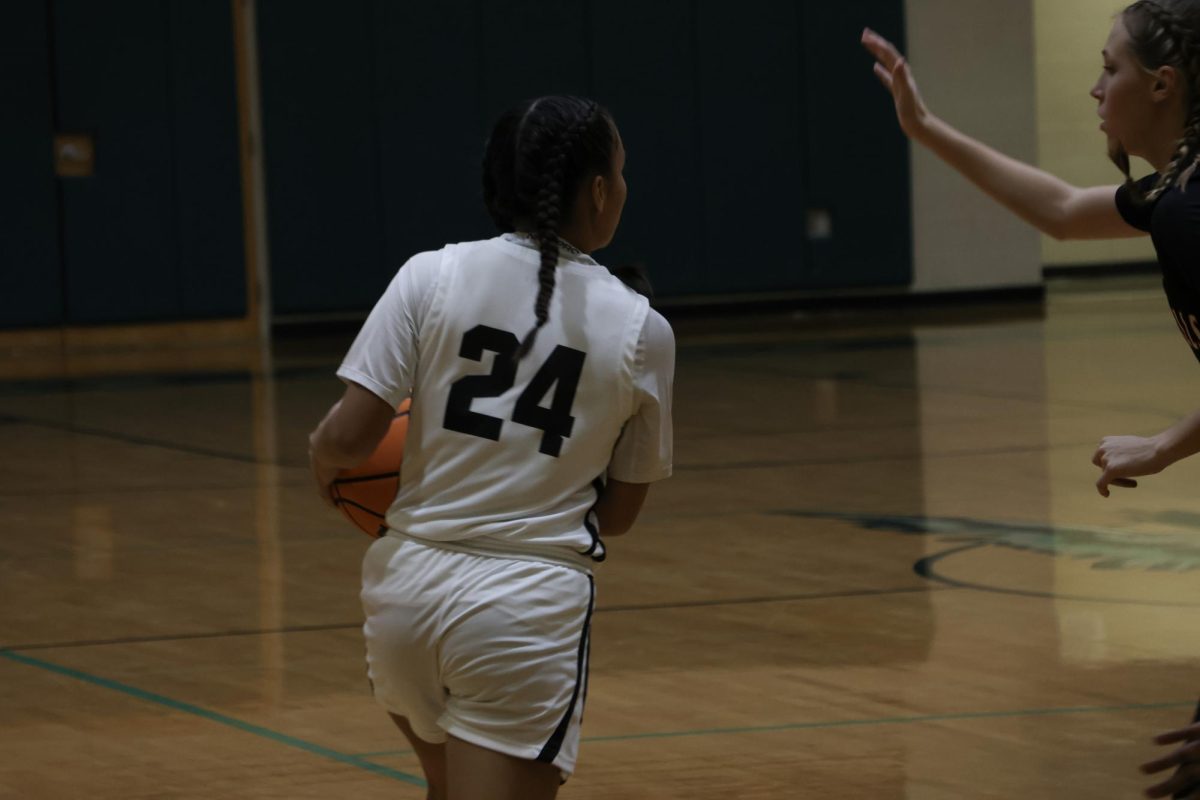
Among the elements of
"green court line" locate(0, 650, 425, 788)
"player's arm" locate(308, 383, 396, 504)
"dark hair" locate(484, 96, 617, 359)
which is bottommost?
"green court line" locate(0, 650, 425, 788)

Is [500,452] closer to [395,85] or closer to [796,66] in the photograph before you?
[395,85]

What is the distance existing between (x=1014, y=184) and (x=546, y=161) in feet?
2.57

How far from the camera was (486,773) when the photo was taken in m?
2.36

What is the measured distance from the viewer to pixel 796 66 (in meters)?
15.5

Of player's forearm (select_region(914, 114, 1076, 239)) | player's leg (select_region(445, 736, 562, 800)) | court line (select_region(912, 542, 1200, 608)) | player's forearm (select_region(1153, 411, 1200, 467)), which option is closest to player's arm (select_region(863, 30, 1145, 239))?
player's forearm (select_region(914, 114, 1076, 239))

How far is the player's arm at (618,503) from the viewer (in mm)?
2521

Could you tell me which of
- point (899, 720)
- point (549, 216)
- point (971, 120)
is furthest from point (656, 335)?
point (971, 120)

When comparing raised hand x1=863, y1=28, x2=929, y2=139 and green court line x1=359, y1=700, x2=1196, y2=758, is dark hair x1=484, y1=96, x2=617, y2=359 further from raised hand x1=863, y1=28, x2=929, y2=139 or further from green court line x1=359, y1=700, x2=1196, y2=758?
green court line x1=359, y1=700, x2=1196, y2=758

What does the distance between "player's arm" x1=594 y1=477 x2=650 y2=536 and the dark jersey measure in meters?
0.72

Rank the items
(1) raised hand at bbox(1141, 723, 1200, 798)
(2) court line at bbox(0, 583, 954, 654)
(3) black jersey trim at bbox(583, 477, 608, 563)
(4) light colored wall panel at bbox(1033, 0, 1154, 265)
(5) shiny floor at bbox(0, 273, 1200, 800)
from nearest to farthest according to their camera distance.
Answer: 1. (1) raised hand at bbox(1141, 723, 1200, 798)
2. (3) black jersey trim at bbox(583, 477, 608, 563)
3. (5) shiny floor at bbox(0, 273, 1200, 800)
4. (2) court line at bbox(0, 583, 954, 654)
5. (4) light colored wall panel at bbox(1033, 0, 1154, 265)

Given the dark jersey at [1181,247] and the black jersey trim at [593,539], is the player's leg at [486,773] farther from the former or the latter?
the dark jersey at [1181,247]

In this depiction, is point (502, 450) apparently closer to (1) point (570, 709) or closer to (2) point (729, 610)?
(1) point (570, 709)

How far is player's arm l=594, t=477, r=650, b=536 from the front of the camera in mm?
2521

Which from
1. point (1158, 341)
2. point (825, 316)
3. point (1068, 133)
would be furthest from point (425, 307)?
point (1068, 133)
